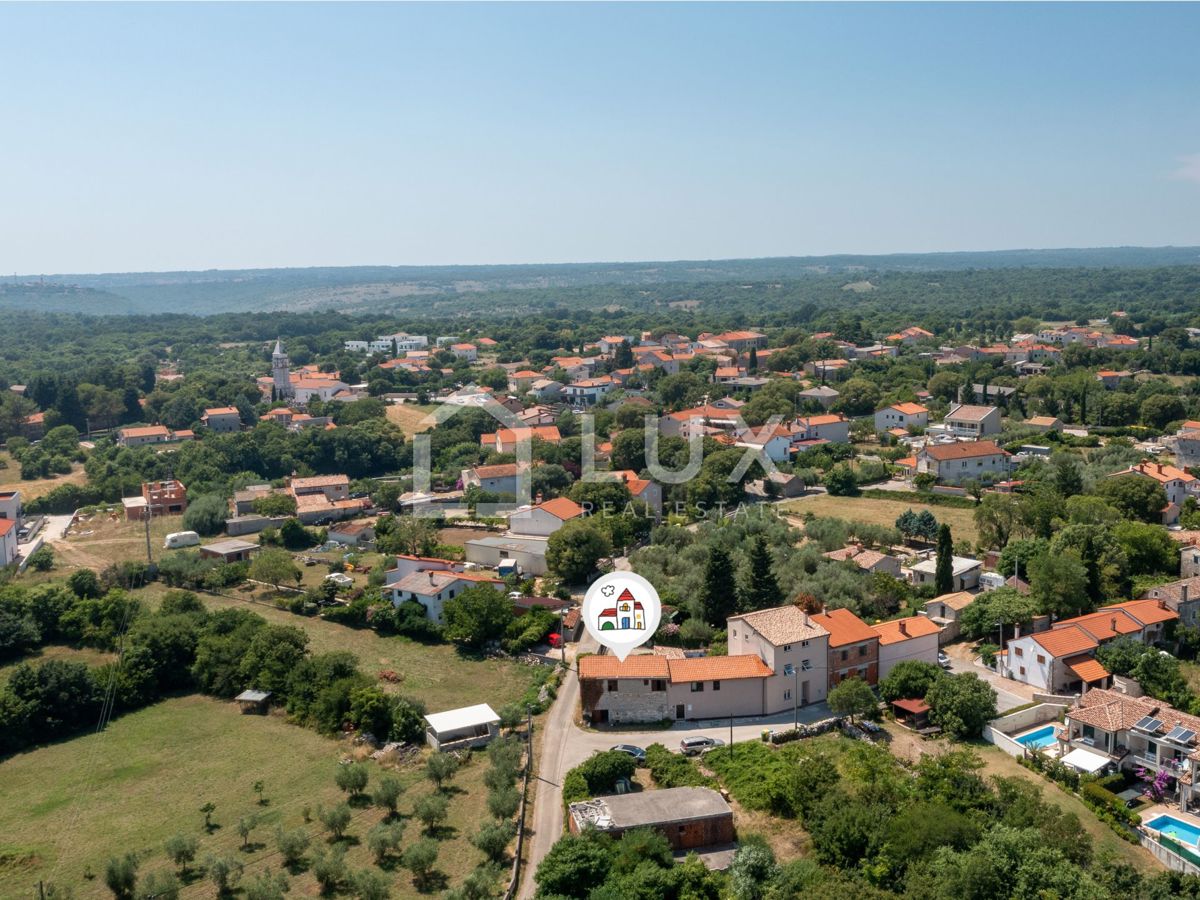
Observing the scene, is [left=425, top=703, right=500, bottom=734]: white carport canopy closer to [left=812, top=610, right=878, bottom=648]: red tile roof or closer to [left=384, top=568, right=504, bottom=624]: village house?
[left=384, top=568, right=504, bottom=624]: village house

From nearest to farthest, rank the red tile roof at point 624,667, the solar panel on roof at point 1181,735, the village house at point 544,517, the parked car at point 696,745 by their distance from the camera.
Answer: the solar panel on roof at point 1181,735 → the parked car at point 696,745 → the red tile roof at point 624,667 → the village house at point 544,517

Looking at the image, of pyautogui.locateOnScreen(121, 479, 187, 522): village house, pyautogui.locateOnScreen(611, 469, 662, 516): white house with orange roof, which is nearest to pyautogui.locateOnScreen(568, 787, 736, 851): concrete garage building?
pyautogui.locateOnScreen(611, 469, 662, 516): white house with orange roof

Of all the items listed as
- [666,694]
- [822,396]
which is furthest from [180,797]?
[822,396]

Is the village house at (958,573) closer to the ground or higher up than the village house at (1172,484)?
closer to the ground

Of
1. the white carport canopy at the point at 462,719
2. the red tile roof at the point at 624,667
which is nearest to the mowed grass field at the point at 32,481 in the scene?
the white carport canopy at the point at 462,719

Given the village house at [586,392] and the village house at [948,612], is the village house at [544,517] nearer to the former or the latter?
the village house at [948,612]

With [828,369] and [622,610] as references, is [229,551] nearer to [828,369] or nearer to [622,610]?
[622,610]

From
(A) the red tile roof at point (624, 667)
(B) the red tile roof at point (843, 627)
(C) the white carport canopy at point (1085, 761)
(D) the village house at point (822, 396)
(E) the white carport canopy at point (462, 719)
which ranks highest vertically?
(D) the village house at point (822, 396)
